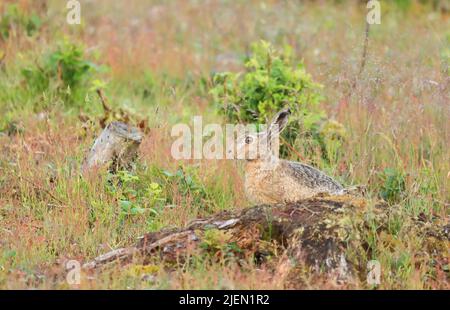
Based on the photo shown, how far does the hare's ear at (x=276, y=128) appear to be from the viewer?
22.1ft

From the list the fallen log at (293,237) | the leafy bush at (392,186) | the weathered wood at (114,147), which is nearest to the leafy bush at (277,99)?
the leafy bush at (392,186)

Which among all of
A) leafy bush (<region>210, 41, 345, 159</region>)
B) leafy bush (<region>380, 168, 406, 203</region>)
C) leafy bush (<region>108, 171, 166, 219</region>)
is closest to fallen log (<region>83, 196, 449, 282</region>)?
leafy bush (<region>108, 171, 166, 219</region>)

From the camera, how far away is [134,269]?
18.8ft

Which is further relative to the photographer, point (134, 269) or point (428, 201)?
point (428, 201)

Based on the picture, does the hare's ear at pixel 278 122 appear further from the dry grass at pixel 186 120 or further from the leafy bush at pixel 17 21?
the leafy bush at pixel 17 21

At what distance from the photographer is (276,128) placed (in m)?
6.80

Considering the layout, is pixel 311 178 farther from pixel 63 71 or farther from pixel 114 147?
pixel 63 71

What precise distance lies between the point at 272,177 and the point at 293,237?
0.85 m

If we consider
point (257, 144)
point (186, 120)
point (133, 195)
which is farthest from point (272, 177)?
point (186, 120)

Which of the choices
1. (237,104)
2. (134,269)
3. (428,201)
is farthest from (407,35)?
(134,269)

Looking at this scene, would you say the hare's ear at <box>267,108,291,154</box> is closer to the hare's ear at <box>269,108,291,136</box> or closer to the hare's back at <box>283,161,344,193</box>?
the hare's ear at <box>269,108,291,136</box>

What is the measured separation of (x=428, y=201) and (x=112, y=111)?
313cm

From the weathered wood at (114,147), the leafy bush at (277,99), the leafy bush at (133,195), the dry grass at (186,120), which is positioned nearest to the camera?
the dry grass at (186,120)
